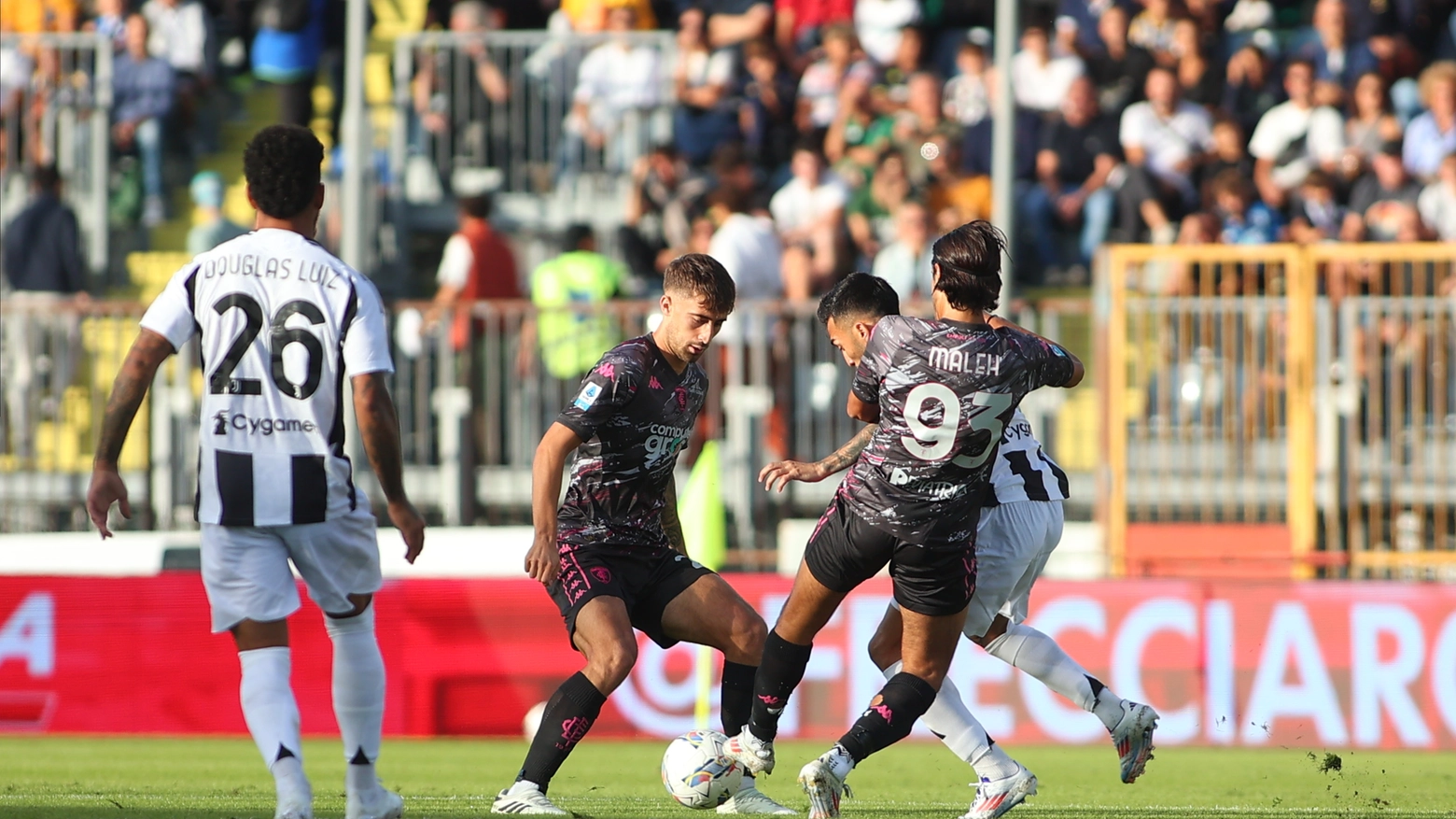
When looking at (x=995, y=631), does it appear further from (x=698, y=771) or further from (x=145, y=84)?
(x=145, y=84)

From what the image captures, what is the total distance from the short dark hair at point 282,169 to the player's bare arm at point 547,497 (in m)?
1.14

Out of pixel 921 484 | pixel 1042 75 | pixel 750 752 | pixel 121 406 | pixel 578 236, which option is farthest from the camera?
pixel 1042 75

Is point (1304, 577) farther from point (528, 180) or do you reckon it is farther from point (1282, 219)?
point (528, 180)

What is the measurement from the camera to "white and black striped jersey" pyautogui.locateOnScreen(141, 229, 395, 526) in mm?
5859

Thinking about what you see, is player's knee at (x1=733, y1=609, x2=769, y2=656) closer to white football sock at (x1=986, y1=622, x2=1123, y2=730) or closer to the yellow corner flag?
white football sock at (x1=986, y1=622, x2=1123, y2=730)

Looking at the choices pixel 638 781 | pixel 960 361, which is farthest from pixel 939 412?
pixel 638 781

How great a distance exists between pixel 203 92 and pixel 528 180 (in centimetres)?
343

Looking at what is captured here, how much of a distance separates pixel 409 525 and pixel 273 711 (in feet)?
2.27

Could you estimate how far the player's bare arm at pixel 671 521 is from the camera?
23.6 ft

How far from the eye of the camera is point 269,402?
5875 millimetres

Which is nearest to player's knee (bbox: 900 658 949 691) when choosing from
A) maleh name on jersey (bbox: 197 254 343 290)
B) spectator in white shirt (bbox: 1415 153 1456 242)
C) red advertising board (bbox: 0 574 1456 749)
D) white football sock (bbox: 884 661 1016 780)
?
white football sock (bbox: 884 661 1016 780)

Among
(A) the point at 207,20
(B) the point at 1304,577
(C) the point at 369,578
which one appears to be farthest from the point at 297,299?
(A) the point at 207,20

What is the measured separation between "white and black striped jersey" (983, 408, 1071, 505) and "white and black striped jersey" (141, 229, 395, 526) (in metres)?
2.46

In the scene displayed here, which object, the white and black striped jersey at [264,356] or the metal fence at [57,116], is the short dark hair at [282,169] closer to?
the white and black striped jersey at [264,356]
